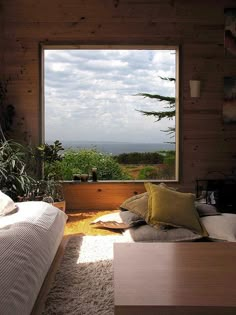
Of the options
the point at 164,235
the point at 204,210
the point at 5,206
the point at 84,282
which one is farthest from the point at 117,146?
the point at 84,282

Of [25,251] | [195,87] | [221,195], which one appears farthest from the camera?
[195,87]

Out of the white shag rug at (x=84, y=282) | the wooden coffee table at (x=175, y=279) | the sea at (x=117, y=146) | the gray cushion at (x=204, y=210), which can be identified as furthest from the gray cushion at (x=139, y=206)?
the sea at (x=117, y=146)

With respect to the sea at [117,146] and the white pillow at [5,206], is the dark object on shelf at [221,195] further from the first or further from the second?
the white pillow at [5,206]

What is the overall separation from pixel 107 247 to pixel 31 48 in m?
2.89

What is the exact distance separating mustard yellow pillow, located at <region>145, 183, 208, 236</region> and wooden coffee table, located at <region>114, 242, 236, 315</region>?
997mm

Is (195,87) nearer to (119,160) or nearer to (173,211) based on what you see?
(119,160)

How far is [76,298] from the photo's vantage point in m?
2.25

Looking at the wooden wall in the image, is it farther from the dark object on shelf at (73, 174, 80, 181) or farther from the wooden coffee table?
the wooden coffee table

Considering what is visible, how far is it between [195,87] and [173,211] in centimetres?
203

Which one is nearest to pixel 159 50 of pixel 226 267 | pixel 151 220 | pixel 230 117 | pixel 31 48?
pixel 230 117

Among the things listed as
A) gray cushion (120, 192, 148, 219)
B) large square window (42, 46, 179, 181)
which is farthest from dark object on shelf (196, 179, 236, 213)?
gray cushion (120, 192, 148, 219)

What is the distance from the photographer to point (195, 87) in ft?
15.7

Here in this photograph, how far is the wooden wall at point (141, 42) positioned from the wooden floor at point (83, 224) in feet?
0.96

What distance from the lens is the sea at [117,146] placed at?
541 cm
